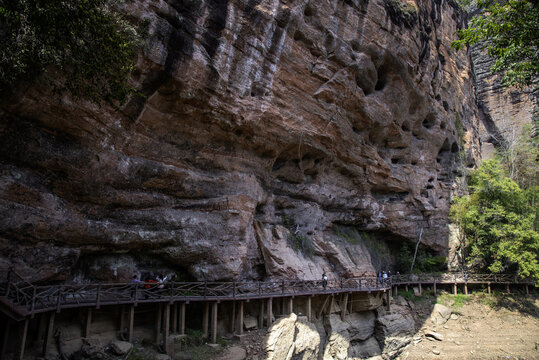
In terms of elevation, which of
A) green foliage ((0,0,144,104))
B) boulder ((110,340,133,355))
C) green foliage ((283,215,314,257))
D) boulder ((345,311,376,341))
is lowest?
boulder ((345,311,376,341))

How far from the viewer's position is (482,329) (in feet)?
A: 72.1

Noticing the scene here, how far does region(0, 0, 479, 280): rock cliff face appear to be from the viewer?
12.1m

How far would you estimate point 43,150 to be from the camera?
39.0ft

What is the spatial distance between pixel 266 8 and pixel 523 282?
27210mm

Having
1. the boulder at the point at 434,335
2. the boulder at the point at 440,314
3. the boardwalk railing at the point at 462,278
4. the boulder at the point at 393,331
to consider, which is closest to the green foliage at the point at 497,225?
the boardwalk railing at the point at 462,278

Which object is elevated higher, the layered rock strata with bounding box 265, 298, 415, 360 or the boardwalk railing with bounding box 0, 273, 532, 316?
the boardwalk railing with bounding box 0, 273, 532, 316

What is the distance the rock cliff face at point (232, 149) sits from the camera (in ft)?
39.5

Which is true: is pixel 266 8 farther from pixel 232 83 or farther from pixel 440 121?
pixel 440 121

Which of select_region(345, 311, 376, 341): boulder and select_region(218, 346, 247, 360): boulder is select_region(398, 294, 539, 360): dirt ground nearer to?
select_region(345, 311, 376, 341): boulder

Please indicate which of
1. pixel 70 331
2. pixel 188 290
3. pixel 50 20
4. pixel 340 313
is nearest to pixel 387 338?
pixel 340 313

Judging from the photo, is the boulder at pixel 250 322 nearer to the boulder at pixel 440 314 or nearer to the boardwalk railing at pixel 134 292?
the boardwalk railing at pixel 134 292

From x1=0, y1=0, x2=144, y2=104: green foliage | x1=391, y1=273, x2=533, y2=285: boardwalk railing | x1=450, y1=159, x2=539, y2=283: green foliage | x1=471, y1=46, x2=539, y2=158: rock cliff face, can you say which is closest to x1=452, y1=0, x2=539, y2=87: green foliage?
x1=0, y1=0, x2=144, y2=104: green foliage

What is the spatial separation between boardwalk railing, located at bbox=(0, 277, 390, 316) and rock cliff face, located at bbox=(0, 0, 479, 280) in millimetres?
621

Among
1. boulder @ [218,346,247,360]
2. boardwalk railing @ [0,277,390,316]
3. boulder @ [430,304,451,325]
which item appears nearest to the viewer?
boardwalk railing @ [0,277,390,316]
